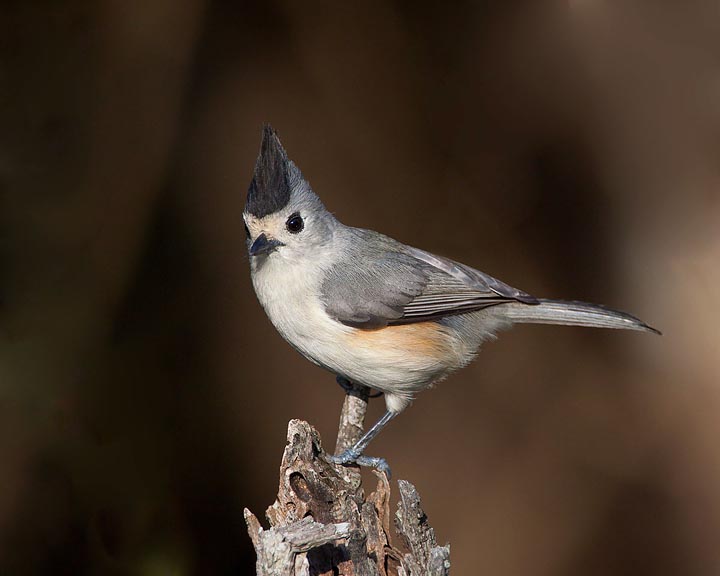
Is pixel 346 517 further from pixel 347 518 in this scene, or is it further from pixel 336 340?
pixel 336 340

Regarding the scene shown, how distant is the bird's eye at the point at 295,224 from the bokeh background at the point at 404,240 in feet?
2.65

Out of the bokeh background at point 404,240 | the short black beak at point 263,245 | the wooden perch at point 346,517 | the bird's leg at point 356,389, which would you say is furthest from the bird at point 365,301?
the bokeh background at point 404,240

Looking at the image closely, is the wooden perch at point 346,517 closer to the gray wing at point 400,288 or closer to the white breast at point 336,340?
the white breast at point 336,340

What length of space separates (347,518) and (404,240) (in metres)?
1.61

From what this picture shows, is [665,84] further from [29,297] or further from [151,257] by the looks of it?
[29,297]

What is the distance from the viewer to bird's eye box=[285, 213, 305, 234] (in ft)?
8.49

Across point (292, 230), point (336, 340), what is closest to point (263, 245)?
point (292, 230)

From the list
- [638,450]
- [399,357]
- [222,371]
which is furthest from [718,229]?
[222,371]

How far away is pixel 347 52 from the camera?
3.37 metres

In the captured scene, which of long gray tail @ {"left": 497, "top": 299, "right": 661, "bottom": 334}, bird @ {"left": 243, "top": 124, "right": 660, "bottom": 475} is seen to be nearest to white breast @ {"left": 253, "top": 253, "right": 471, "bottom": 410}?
bird @ {"left": 243, "top": 124, "right": 660, "bottom": 475}

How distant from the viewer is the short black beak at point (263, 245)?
2.46 m

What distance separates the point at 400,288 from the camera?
2713mm

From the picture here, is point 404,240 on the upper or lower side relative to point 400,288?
upper

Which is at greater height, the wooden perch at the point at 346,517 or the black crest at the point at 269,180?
the black crest at the point at 269,180
